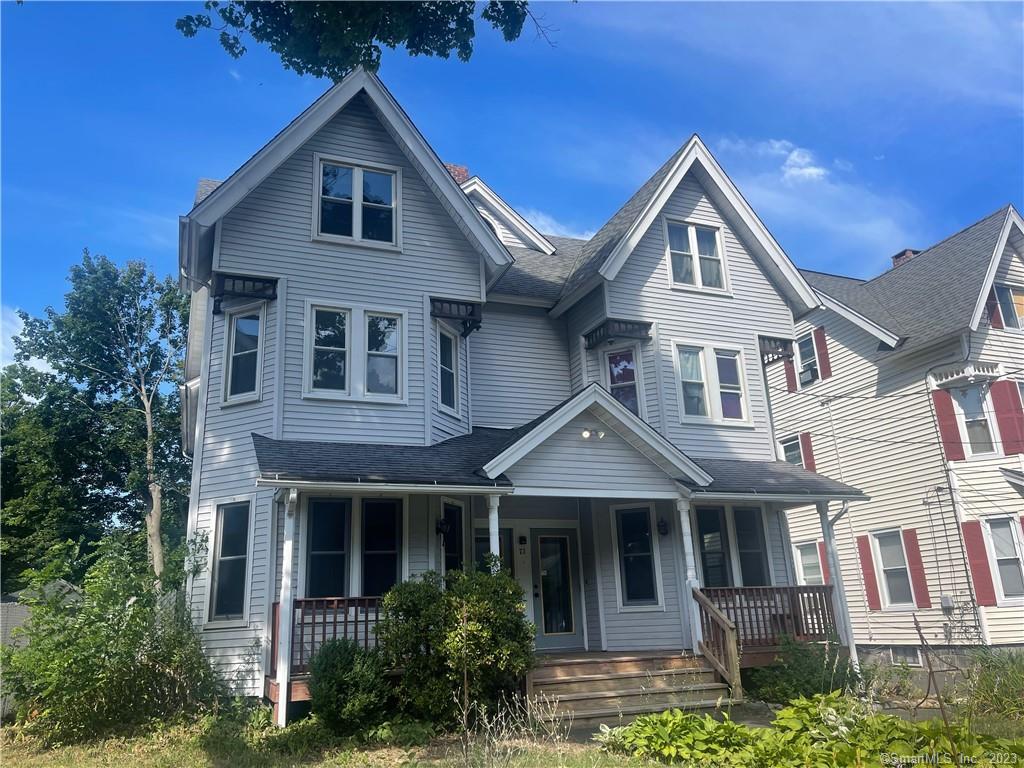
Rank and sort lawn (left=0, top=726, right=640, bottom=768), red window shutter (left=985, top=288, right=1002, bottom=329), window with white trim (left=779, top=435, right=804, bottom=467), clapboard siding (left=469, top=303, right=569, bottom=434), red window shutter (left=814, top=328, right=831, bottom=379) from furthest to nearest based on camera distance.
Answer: window with white trim (left=779, top=435, right=804, bottom=467)
red window shutter (left=814, top=328, right=831, bottom=379)
red window shutter (left=985, top=288, right=1002, bottom=329)
clapboard siding (left=469, top=303, right=569, bottom=434)
lawn (left=0, top=726, right=640, bottom=768)

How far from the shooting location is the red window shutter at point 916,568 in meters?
18.5

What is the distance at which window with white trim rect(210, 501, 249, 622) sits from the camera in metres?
11.9

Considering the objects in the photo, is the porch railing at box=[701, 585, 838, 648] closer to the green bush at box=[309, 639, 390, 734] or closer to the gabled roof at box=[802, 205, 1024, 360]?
the green bush at box=[309, 639, 390, 734]

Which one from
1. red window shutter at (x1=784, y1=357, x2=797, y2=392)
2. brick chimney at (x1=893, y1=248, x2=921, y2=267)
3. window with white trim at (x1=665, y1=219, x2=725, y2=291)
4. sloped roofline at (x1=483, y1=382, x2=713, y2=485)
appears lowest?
sloped roofline at (x1=483, y1=382, x2=713, y2=485)

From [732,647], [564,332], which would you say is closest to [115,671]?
[732,647]

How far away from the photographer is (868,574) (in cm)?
2005

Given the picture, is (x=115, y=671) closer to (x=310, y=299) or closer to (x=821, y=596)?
(x=310, y=299)

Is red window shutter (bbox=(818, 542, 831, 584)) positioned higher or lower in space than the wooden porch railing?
higher

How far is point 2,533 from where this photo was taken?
27.0 metres

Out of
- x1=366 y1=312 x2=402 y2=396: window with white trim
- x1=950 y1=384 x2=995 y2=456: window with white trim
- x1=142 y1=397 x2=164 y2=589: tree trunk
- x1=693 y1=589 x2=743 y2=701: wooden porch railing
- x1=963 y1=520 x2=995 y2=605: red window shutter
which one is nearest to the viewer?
x1=693 y1=589 x2=743 y2=701: wooden porch railing

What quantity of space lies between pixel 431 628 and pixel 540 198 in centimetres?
1194

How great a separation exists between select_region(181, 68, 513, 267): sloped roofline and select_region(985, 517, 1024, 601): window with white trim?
1330cm

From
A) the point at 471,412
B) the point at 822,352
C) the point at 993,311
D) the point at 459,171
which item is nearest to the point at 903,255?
the point at 822,352

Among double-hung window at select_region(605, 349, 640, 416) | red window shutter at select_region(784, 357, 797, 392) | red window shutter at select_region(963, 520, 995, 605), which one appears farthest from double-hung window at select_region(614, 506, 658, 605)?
red window shutter at select_region(784, 357, 797, 392)
